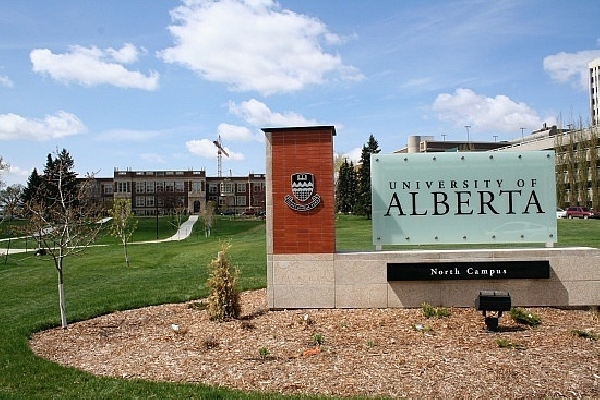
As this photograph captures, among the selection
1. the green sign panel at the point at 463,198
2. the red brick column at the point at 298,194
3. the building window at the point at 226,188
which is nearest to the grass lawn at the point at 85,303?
the red brick column at the point at 298,194

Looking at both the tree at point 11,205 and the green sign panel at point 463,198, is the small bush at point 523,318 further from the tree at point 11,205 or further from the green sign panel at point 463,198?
the tree at point 11,205

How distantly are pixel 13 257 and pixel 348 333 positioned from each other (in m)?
27.7

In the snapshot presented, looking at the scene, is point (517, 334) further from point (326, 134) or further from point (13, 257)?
point (13, 257)

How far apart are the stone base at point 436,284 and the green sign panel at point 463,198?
0.46 metres

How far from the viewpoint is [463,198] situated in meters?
9.20

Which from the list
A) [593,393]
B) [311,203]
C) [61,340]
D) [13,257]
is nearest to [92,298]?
[61,340]

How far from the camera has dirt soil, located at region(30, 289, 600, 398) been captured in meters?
5.24

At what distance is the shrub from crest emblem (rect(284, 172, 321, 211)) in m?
1.52

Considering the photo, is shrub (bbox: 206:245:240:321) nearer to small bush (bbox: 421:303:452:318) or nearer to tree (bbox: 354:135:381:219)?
small bush (bbox: 421:303:452:318)

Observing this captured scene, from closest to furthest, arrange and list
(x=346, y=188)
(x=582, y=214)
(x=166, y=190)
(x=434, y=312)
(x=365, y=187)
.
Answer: (x=434, y=312) → (x=582, y=214) → (x=365, y=187) → (x=346, y=188) → (x=166, y=190)

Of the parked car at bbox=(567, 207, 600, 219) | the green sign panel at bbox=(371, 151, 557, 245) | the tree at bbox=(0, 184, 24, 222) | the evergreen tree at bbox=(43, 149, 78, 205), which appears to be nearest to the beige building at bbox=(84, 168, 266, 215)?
the parked car at bbox=(567, 207, 600, 219)

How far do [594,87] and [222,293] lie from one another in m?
136

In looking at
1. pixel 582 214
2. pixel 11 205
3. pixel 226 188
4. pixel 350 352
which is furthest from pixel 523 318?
pixel 226 188

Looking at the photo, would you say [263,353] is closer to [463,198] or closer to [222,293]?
[222,293]
